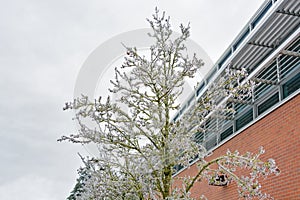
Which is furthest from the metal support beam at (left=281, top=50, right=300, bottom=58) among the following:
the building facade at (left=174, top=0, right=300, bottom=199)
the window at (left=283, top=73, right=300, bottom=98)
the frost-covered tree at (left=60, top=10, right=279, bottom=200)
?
the frost-covered tree at (left=60, top=10, right=279, bottom=200)

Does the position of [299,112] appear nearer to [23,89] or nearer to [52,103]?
[52,103]

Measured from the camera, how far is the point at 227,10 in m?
8.73

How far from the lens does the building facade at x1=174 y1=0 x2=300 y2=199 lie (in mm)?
5289

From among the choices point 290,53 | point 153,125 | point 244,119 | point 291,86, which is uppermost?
point 290,53

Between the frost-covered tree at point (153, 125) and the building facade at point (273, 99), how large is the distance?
1.34 ft

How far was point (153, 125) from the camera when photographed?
4.39 m

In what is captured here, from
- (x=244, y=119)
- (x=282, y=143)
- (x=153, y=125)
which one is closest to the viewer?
(x=153, y=125)

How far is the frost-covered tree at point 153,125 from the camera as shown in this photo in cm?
425

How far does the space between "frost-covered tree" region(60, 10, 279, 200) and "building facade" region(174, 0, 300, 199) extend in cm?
41

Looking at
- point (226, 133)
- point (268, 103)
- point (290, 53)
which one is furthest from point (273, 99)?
point (226, 133)

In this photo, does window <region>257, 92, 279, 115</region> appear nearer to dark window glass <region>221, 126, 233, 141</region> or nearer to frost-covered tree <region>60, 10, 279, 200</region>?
dark window glass <region>221, 126, 233, 141</region>

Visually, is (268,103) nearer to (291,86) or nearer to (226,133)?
(291,86)

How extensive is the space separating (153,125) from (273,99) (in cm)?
294

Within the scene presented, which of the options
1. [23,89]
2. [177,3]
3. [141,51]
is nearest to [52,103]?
[23,89]
